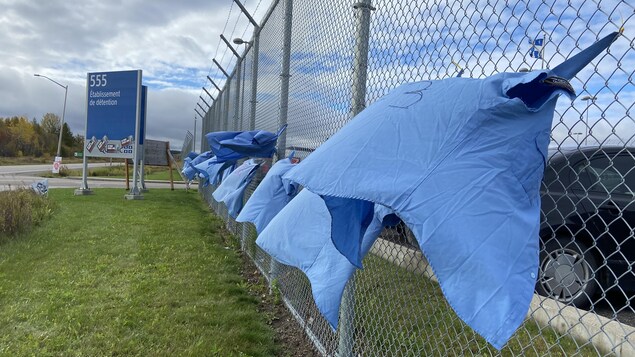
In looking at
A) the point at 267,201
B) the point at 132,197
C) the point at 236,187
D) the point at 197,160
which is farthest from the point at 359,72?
the point at 132,197

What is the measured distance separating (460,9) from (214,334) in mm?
2987

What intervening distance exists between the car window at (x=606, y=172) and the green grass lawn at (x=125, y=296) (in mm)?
2445

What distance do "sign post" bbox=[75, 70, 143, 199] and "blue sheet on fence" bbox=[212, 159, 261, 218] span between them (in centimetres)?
1010

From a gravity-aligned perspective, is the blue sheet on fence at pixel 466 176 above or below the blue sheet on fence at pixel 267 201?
above

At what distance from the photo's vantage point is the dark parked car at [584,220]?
1.88 meters

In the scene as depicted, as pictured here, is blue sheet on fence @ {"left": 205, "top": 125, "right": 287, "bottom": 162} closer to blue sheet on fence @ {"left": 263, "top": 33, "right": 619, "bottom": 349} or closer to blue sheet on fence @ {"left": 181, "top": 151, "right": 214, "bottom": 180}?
blue sheet on fence @ {"left": 181, "top": 151, "right": 214, "bottom": 180}

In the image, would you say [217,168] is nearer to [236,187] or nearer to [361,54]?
[236,187]

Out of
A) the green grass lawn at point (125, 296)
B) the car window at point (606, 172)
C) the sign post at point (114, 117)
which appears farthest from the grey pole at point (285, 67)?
the sign post at point (114, 117)

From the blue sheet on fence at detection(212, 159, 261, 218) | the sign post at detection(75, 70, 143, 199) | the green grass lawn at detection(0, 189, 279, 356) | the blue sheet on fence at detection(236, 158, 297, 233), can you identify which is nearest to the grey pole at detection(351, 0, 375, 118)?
the blue sheet on fence at detection(236, 158, 297, 233)

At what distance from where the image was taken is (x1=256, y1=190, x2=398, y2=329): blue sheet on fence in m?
1.95

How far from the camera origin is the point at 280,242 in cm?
233

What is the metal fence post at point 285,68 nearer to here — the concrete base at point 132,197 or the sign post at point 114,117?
the concrete base at point 132,197

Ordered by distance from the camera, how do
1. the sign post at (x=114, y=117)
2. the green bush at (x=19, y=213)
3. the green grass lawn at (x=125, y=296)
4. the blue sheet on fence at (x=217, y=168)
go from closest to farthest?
the green grass lawn at (x=125, y=296) < the blue sheet on fence at (x=217, y=168) < the green bush at (x=19, y=213) < the sign post at (x=114, y=117)

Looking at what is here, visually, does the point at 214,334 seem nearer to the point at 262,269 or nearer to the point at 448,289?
the point at 262,269
